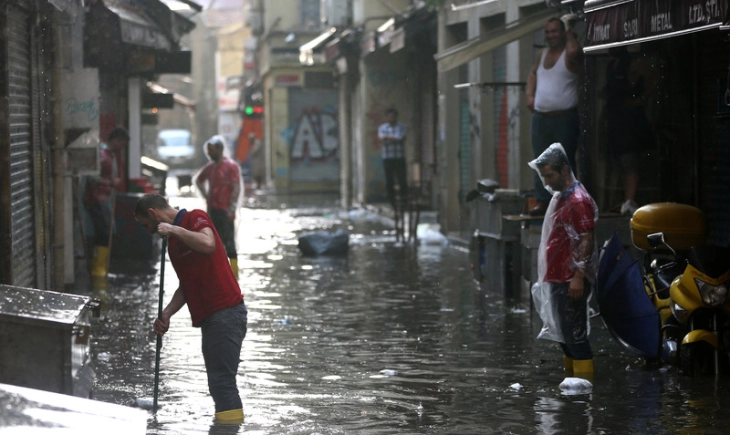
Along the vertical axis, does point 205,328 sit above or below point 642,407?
above

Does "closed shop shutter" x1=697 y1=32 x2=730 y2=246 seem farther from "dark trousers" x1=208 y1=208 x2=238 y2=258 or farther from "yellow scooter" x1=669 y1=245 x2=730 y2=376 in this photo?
"dark trousers" x1=208 y1=208 x2=238 y2=258

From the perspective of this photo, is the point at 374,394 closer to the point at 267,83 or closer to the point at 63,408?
the point at 63,408

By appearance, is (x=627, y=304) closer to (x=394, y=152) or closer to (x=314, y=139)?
(x=394, y=152)

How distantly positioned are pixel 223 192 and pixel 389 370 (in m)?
6.14

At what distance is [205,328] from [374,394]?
152 cm

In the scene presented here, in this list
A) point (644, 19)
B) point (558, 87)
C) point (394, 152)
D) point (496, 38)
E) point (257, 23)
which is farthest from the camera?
point (257, 23)

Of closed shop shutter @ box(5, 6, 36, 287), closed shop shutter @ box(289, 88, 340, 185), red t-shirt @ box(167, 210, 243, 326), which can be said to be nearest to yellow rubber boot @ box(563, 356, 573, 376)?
red t-shirt @ box(167, 210, 243, 326)

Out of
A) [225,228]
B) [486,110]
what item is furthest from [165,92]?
[225,228]

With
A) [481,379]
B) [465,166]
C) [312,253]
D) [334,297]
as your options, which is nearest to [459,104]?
[465,166]

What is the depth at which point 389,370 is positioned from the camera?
9438 millimetres

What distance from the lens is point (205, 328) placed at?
24.8 feet

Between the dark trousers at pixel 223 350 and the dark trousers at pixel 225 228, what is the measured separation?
7.49 m

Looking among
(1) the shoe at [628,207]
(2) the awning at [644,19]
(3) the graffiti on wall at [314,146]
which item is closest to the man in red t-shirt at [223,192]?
(1) the shoe at [628,207]

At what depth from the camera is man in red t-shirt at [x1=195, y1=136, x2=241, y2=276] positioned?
1511 centimetres
